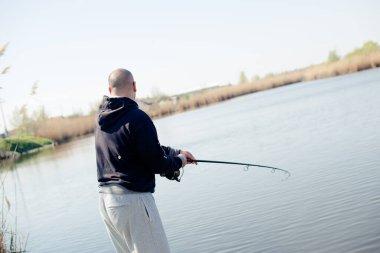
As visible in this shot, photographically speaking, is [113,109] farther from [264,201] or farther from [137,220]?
[264,201]

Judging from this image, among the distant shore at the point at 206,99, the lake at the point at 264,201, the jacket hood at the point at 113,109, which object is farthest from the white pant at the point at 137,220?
the distant shore at the point at 206,99

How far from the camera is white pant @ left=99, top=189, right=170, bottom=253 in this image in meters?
3.23

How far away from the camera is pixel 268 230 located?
236 inches

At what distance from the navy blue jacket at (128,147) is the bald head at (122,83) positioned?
0.06 meters

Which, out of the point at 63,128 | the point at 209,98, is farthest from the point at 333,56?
the point at 63,128

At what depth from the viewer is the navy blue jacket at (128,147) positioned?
319 centimetres

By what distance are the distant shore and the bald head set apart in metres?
30.9

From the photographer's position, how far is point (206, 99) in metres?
50.5

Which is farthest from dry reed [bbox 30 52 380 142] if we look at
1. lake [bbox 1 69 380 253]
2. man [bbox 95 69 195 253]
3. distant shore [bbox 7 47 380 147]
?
man [bbox 95 69 195 253]

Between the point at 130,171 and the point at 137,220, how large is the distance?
330 millimetres

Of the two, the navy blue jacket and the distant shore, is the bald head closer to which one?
the navy blue jacket

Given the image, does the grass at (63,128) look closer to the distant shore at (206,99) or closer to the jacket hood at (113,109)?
the distant shore at (206,99)

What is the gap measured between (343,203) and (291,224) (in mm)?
846

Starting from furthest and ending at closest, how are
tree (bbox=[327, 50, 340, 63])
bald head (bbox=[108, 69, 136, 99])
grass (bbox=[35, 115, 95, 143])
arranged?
1. tree (bbox=[327, 50, 340, 63])
2. grass (bbox=[35, 115, 95, 143])
3. bald head (bbox=[108, 69, 136, 99])
